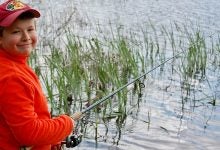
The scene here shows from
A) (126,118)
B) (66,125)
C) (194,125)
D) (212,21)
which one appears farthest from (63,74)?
(212,21)

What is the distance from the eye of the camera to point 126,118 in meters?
5.55

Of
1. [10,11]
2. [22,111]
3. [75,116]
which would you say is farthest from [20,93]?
[75,116]

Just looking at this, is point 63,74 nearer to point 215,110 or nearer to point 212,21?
point 215,110

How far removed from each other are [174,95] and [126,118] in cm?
161

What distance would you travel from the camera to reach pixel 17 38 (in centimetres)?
224

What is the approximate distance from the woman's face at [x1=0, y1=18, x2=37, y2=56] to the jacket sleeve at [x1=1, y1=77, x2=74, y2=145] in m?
0.21

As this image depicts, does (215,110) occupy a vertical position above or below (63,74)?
below

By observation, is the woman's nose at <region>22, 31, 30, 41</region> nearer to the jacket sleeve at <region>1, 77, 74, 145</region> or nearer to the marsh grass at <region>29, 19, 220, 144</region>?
the jacket sleeve at <region>1, 77, 74, 145</region>

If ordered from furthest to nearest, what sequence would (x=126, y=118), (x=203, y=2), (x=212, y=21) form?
(x=203, y=2) → (x=212, y=21) → (x=126, y=118)

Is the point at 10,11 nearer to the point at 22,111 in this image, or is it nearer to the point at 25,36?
the point at 25,36

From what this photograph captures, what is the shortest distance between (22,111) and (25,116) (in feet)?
0.10

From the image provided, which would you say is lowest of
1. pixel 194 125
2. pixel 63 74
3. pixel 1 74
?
pixel 194 125

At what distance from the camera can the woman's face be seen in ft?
7.32

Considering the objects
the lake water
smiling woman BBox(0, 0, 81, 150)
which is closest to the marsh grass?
the lake water
